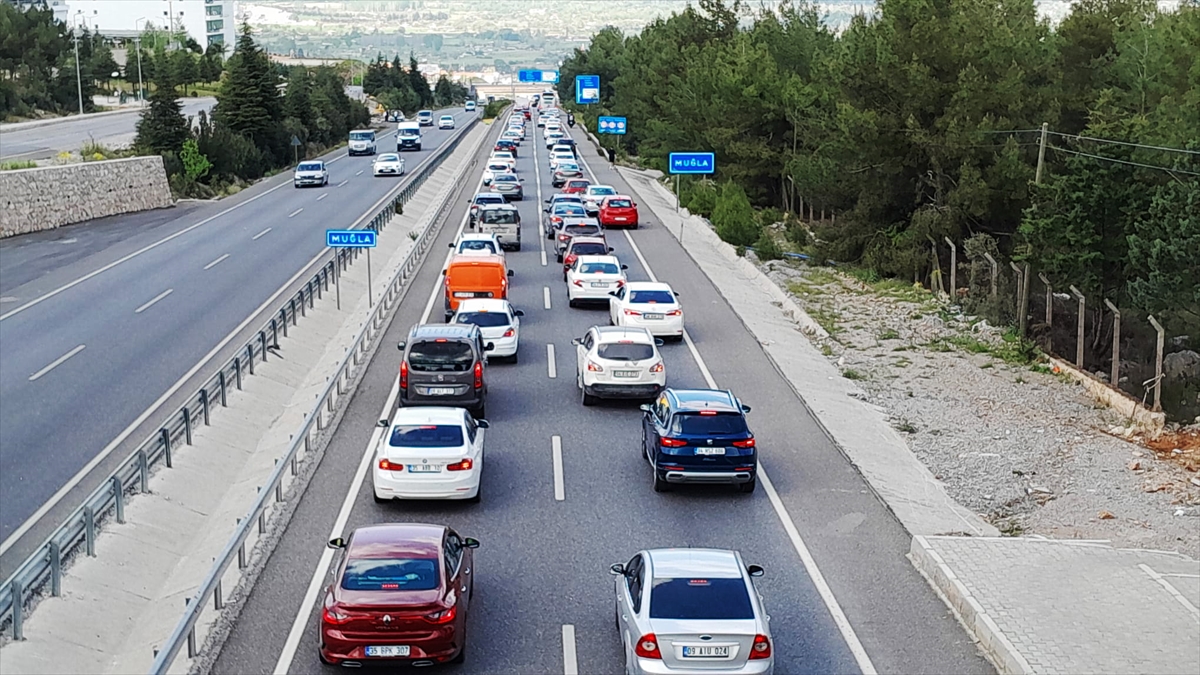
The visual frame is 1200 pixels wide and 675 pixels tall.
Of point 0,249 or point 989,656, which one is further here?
point 0,249

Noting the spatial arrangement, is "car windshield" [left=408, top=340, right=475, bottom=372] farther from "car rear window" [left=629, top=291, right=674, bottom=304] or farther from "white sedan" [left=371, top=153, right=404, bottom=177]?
"white sedan" [left=371, top=153, right=404, bottom=177]

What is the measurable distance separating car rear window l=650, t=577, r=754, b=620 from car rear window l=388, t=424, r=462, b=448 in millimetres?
6531

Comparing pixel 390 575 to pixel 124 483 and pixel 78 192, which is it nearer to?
pixel 124 483

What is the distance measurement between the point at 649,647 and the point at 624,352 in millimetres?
12686

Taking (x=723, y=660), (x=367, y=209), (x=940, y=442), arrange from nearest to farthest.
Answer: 1. (x=723, y=660)
2. (x=940, y=442)
3. (x=367, y=209)

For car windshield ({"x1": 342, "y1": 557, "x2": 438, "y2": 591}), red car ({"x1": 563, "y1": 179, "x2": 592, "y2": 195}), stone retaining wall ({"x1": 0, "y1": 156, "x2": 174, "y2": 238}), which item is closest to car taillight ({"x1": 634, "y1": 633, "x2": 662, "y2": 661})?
car windshield ({"x1": 342, "y1": 557, "x2": 438, "y2": 591})

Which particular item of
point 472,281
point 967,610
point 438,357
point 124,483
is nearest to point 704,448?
point 967,610

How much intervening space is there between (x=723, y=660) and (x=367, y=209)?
52.3 m

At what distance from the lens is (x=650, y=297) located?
30766mm

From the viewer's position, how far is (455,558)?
44.9ft

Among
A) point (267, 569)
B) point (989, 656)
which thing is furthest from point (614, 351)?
point (989, 656)

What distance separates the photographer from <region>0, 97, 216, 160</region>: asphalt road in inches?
Answer: 2608

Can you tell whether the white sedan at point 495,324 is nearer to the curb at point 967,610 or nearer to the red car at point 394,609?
the curb at point 967,610

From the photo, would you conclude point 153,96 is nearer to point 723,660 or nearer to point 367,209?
point 367,209
